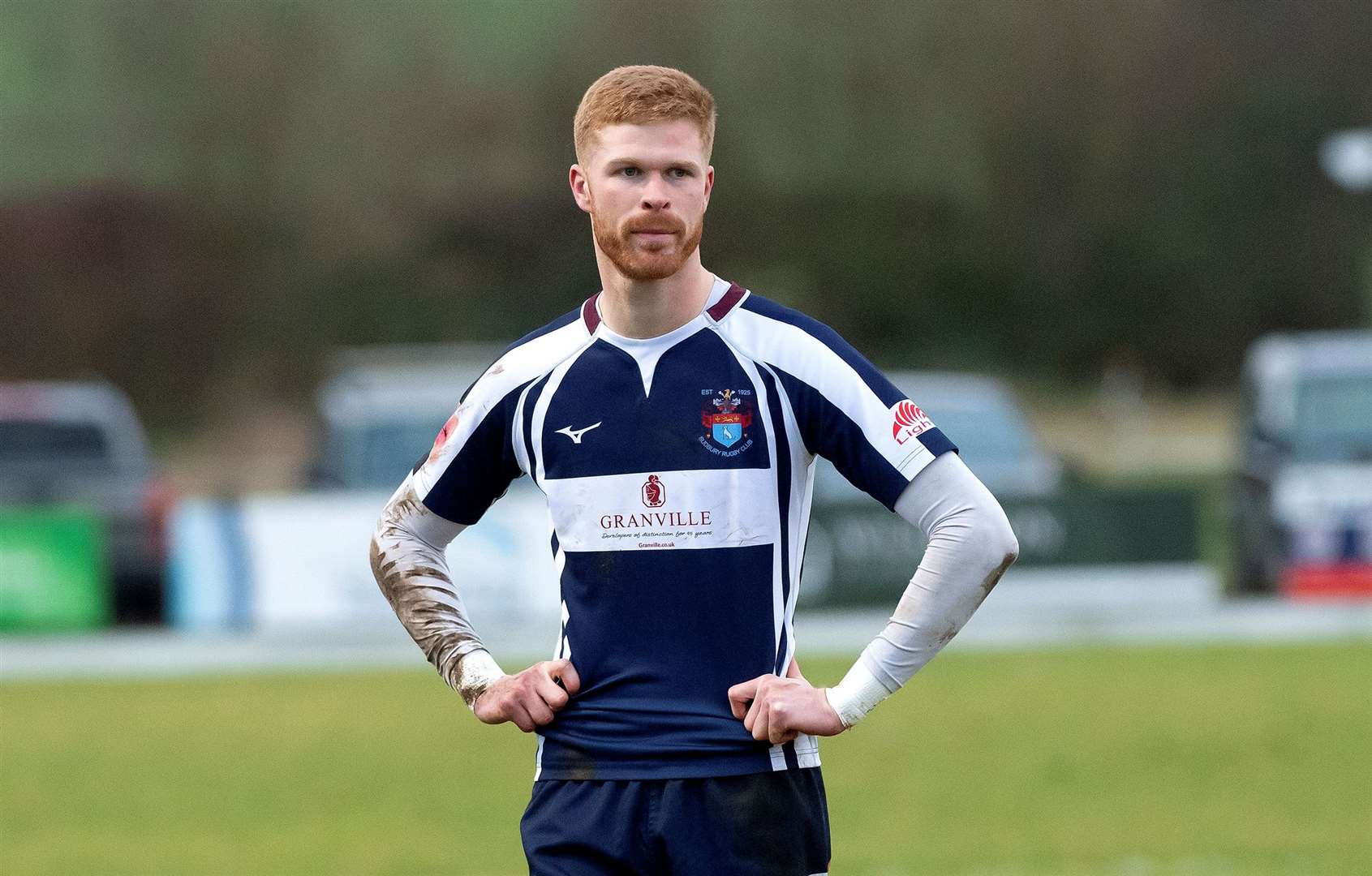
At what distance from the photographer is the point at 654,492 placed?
404 centimetres

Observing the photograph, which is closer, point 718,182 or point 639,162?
point 639,162

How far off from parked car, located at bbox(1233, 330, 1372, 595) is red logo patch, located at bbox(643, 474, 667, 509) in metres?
15.0

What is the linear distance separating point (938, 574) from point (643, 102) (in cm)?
102

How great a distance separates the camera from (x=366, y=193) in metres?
50.1

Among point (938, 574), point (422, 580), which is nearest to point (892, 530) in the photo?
point (422, 580)

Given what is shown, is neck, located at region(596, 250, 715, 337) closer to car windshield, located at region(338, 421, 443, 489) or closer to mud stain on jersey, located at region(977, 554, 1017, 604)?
mud stain on jersey, located at region(977, 554, 1017, 604)

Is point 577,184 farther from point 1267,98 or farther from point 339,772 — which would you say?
point 1267,98

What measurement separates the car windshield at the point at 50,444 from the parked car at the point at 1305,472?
10.1 metres

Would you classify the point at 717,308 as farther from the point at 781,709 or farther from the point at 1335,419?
the point at 1335,419

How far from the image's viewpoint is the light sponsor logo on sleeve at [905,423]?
13.0 ft

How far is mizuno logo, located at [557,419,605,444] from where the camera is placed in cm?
409

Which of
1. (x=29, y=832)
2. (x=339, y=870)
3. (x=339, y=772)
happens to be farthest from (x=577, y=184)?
(x=339, y=772)

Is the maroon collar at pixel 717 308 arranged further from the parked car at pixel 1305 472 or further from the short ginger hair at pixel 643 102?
the parked car at pixel 1305 472

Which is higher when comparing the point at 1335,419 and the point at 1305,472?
the point at 1335,419
